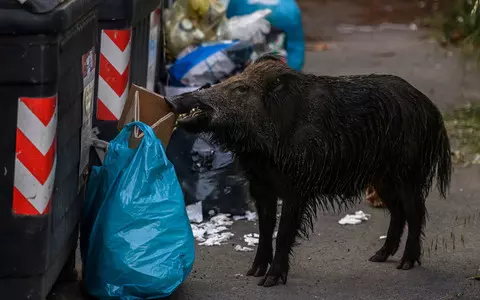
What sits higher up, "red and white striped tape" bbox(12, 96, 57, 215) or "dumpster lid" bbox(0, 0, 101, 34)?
"dumpster lid" bbox(0, 0, 101, 34)

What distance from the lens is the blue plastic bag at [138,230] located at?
4793 millimetres

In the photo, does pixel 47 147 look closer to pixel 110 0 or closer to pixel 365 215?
pixel 110 0

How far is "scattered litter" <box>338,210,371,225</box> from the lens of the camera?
665 centimetres

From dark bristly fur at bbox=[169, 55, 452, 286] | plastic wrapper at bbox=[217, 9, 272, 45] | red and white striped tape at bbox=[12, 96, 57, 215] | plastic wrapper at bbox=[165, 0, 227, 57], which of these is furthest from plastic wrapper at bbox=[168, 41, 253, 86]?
red and white striped tape at bbox=[12, 96, 57, 215]

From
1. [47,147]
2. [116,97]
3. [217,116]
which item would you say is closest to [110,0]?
[116,97]

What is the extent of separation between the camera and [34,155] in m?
4.19

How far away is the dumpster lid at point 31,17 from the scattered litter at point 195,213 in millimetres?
2622

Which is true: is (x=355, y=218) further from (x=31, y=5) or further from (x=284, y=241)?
(x=31, y=5)

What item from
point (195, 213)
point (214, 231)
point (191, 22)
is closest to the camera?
point (214, 231)

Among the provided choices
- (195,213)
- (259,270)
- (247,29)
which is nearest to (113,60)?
(195,213)

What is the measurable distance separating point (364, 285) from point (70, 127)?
6.06 ft

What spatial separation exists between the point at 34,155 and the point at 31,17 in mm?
555

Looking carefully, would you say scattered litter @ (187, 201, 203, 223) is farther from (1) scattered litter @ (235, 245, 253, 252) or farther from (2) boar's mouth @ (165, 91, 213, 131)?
(2) boar's mouth @ (165, 91, 213, 131)

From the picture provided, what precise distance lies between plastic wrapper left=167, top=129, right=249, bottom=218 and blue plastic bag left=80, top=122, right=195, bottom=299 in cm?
157
